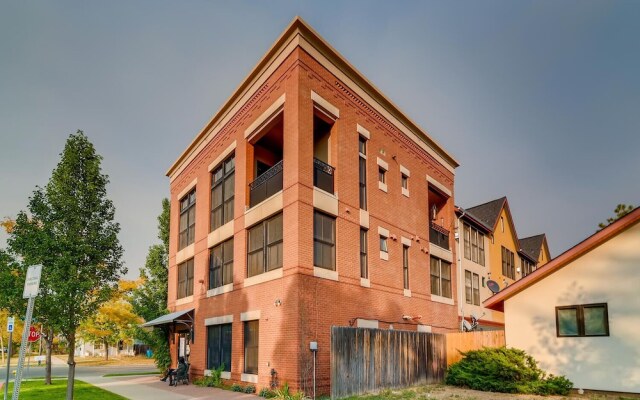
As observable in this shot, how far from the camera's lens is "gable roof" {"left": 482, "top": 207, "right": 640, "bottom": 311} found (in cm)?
1411

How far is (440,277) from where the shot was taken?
84.6ft

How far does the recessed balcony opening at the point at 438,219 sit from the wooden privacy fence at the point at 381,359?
7.56 meters

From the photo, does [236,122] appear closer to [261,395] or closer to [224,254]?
[224,254]

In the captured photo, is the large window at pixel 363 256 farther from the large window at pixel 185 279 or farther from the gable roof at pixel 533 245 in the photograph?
the gable roof at pixel 533 245

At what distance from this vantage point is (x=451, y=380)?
58.6 feet

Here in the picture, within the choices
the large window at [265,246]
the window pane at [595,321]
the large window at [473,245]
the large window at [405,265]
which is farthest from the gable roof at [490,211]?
the large window at [265,246]

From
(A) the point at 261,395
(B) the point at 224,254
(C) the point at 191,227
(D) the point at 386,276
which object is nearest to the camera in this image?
(A) the point at 261,395

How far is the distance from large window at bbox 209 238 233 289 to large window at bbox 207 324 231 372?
1953mm

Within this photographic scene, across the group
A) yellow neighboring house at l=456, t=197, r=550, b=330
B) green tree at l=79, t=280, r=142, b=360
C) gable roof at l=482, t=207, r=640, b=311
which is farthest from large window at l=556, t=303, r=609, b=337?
green tree at l=79, t=280, r=142, b=360

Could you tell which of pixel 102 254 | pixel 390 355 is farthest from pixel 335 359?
pixel 102 254

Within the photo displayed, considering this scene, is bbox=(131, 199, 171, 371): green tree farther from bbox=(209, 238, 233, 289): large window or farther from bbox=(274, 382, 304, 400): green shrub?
bbox=(274, 382, 304, 400): green shrub

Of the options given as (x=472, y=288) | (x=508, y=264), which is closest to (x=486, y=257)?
(x=472, y=288)

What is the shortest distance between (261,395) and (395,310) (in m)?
6.99

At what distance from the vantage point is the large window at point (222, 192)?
21.9 m
